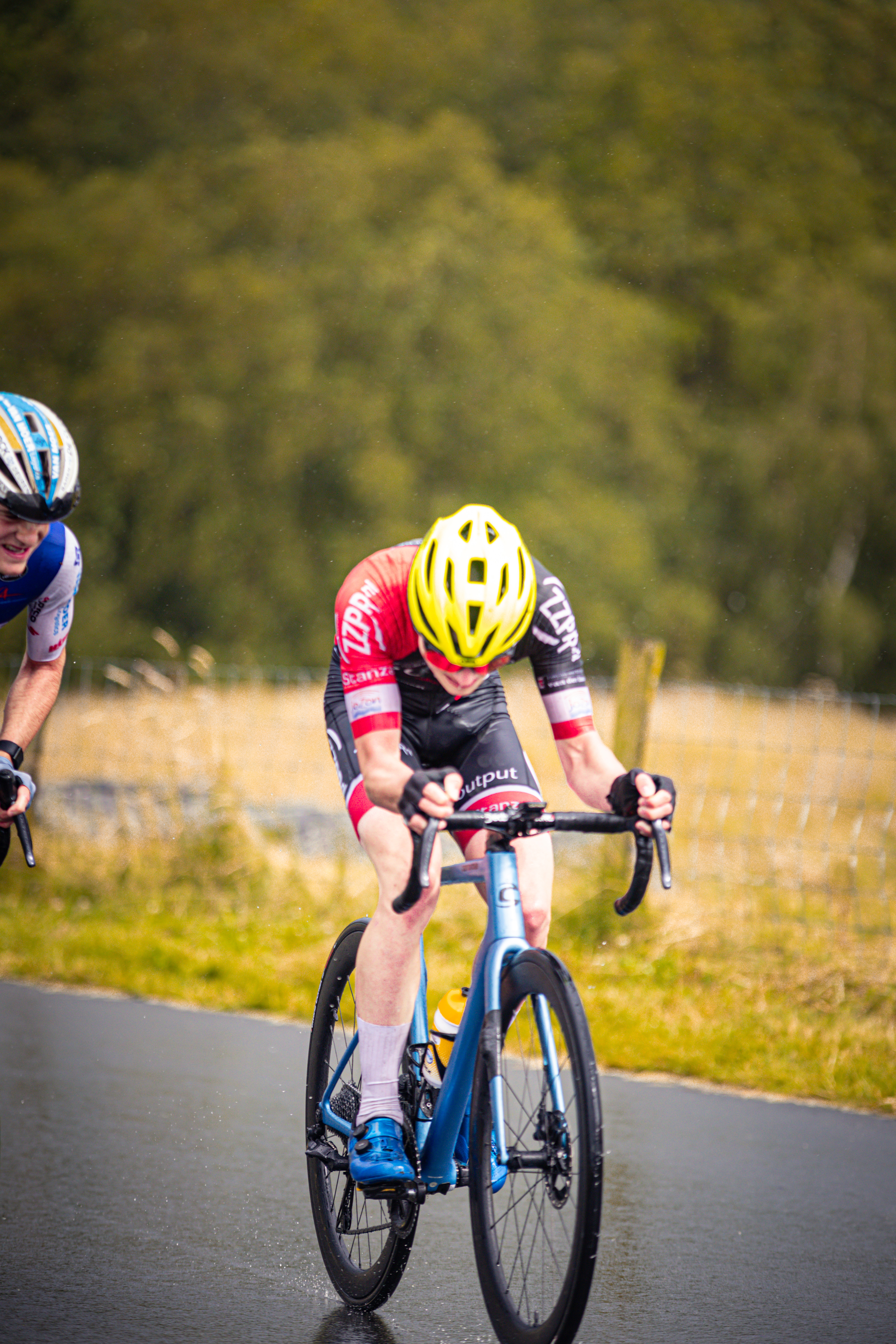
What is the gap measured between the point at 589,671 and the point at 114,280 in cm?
1442

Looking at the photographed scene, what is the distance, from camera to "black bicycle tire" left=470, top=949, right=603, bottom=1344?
9.28 ft

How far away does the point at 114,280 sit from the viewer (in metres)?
33.8

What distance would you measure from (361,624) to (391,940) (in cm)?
78

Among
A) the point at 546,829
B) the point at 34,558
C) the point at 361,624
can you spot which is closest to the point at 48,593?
the point at 34,558

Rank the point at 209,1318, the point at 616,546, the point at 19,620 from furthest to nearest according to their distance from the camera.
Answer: the point at 616,546, the point at 19,620, the point at 209,1318

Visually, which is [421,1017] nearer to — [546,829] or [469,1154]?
[469,1154]

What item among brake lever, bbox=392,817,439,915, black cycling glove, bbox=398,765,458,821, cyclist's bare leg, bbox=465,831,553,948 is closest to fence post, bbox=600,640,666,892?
cyclist's bare leg, bbox=465,831,553,948

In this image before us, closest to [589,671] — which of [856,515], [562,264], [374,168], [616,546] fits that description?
[616,546]

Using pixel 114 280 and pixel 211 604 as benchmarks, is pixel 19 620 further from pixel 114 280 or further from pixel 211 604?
pixel 114 280

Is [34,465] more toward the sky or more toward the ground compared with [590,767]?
more toward the sky

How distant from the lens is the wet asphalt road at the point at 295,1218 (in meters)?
3.54

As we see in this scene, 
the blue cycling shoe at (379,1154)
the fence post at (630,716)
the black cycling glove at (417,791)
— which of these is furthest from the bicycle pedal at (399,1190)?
the fence post at (630,716)

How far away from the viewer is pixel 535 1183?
3244mm

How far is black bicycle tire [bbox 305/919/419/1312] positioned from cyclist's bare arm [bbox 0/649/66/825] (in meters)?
1.04
